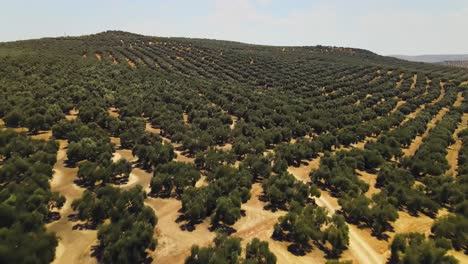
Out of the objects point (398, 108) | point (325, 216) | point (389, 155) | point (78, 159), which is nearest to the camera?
point (325, 216)

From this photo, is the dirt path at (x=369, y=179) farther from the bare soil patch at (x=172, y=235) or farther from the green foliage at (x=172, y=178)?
the bare soil patch at (x=172, y=235)

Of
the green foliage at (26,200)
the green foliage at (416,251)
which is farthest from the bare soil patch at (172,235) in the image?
the green foliage at (416,251)

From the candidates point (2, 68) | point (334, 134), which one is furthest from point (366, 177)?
point (2, 68)

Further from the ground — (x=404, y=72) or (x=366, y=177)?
(x=404, y=72)

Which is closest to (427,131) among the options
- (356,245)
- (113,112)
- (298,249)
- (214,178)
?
(356,245)

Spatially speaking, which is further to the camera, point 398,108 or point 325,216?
point 398,108

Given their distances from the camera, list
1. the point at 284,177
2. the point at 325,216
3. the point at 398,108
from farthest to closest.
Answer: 1. the point at 398,108
2. the point at 284,177
3. the point at 325,216

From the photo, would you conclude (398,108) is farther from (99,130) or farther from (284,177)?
(99,130)
